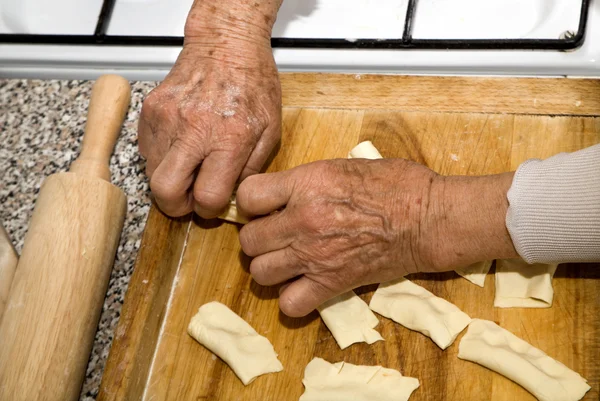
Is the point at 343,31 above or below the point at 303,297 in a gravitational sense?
above

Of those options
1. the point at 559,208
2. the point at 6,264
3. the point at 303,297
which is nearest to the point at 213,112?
the point at 303,297

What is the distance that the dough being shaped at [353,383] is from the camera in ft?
3.55

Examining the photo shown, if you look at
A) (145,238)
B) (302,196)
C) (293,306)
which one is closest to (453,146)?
(302,196)

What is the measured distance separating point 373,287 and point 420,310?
0.11 metres

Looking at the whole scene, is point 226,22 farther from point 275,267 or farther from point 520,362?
point 520,362

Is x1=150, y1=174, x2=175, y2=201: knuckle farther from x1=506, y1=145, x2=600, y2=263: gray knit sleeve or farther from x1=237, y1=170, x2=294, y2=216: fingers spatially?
x1=506, y1=145, x2=600, y2=263: gray knit sleeve

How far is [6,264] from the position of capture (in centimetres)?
124

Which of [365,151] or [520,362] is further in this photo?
[365,151]

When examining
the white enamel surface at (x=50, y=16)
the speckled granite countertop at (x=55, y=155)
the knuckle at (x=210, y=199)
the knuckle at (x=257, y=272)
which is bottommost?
the speckled granite countertop at (x=55, y=155)

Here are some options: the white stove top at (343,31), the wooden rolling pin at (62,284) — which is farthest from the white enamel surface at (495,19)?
the wooden rolling pin at (62,284)

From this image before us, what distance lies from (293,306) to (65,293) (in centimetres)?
40

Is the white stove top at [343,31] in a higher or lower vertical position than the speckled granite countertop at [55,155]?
higher

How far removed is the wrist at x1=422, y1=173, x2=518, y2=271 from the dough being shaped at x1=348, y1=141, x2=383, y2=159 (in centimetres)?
19

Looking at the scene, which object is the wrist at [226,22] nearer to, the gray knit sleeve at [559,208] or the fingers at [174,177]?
the fingers at [174,177]
